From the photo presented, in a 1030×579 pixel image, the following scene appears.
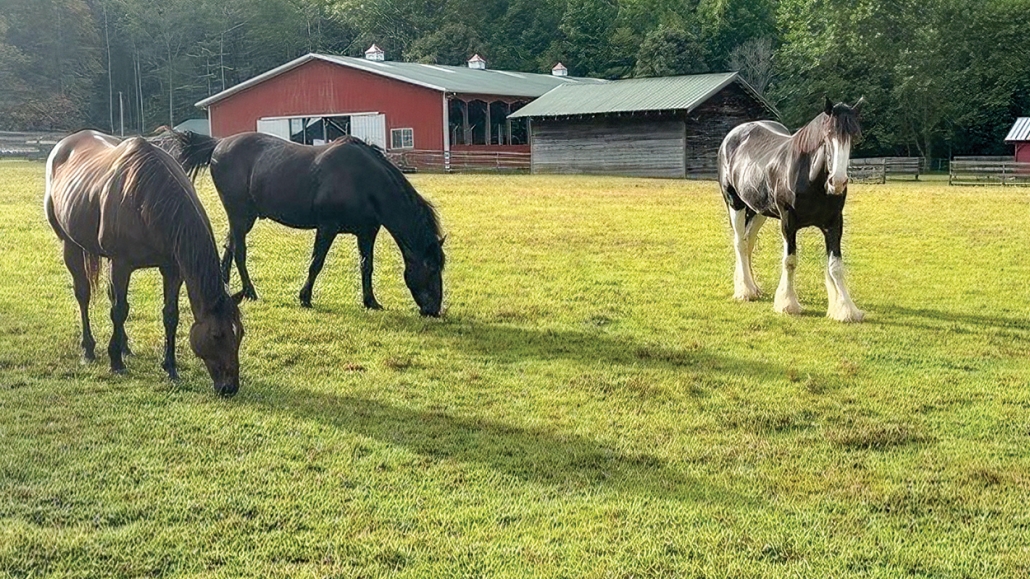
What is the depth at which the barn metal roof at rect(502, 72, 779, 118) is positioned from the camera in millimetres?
32969

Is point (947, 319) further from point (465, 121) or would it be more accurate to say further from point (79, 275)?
point (465, 121)

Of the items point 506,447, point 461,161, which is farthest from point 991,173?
point 506,447

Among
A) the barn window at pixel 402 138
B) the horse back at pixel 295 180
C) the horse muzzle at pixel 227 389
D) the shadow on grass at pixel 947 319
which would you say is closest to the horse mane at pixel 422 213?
the horse back at pixel 295 180

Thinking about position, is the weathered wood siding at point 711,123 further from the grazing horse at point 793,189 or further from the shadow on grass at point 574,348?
the shadow on grass at point 574,348

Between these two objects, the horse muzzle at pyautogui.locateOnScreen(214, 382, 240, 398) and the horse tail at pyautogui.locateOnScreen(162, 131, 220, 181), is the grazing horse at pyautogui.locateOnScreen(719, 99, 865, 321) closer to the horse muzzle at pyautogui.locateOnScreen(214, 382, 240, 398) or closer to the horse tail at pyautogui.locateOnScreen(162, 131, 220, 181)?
the horse muzzle at pyautogui.locateOnScreen(214, 382, 240, 398)

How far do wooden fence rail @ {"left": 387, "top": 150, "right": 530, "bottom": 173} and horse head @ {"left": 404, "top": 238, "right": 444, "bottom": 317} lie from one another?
26762 millimetres

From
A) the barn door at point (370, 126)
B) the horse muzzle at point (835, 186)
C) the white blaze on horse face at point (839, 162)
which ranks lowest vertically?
the horse muzzle at point (835, 186)

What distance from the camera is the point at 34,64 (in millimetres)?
55719

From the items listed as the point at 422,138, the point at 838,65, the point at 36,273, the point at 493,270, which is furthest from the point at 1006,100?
the point at 36,273

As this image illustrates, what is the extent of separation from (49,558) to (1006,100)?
159 ft

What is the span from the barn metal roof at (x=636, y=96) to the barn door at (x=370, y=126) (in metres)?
5.70

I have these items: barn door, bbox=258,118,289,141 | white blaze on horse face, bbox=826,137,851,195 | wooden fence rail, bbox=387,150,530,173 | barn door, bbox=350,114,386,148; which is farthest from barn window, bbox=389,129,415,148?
white blaze on horse face, bbox=826,137,851,195

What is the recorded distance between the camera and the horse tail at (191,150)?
8.78 m

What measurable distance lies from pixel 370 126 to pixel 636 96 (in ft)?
36.4
